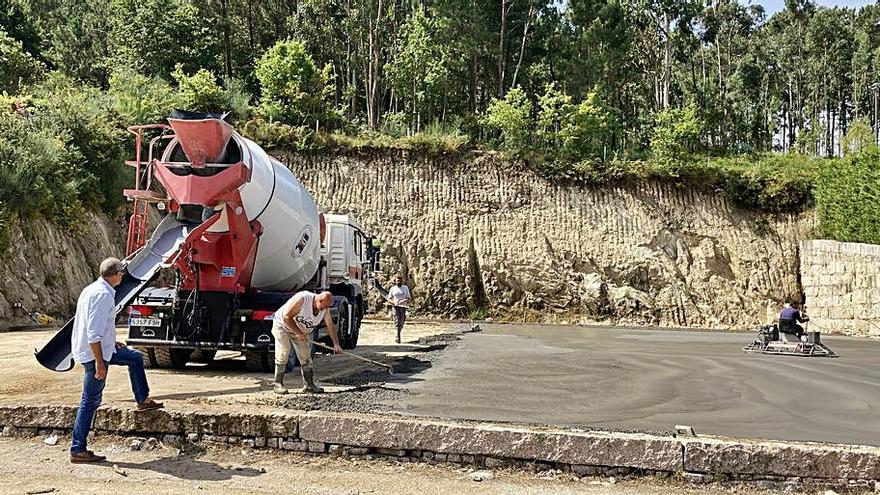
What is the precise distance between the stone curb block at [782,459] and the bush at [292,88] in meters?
32.1

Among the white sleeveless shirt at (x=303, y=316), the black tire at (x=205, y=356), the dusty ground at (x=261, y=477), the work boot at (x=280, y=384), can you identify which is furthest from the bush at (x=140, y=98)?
the dusty ground at (x=261, y=477)

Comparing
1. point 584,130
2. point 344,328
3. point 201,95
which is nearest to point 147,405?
point 344,328

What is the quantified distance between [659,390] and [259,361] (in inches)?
256

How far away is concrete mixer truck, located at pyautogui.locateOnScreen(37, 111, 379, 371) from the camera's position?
460 inches

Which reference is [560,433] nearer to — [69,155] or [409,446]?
[409,446]

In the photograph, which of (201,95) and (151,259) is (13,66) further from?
(151,259)

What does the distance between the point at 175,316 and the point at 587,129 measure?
1104 inches

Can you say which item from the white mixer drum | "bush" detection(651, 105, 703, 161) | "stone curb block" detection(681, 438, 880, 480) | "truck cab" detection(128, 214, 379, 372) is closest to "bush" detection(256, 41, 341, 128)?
"bush" detection(651, 105, 703, 161)

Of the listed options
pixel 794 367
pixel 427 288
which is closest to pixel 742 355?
pixel 794 367

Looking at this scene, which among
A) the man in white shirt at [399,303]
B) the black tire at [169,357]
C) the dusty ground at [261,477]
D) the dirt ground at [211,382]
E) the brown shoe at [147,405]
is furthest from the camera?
the man in white shirt at [399,303]

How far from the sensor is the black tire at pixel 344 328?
1626cm

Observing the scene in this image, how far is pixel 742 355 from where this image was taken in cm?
1780

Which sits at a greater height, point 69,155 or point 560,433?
point 69,155

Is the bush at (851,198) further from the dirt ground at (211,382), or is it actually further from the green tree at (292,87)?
the green tree at (292,87)
